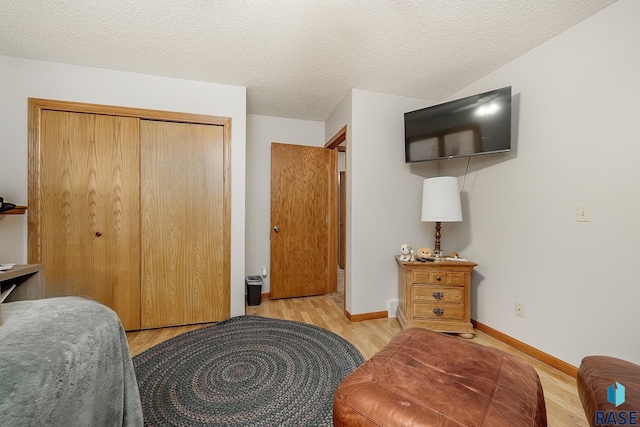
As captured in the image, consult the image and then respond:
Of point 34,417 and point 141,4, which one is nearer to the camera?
point 34,417

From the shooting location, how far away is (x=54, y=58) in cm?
209

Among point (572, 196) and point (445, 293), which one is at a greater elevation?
point (572, 196)

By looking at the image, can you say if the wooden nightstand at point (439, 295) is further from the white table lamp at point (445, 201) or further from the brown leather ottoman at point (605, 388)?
the brown leather ottoman at point (605, 388)

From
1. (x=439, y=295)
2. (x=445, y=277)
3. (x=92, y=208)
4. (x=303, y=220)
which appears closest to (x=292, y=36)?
(x=303, y=220)

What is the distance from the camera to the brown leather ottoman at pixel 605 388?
2.42ft

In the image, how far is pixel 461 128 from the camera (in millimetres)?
2285

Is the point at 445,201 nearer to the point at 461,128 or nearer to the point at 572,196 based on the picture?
the point at 461,128

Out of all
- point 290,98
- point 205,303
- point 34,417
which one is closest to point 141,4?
point 290,98

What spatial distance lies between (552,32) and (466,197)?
139cm

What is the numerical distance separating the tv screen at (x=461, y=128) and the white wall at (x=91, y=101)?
5.81 feet

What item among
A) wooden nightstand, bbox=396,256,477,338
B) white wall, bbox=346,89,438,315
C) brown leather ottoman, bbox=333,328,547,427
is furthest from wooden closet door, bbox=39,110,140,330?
wooden nightstand, bbox=396,256,477,338

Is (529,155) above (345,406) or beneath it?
above

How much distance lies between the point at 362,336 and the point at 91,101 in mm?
3166

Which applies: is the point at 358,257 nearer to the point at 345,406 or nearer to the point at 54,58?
the point at 345,406
